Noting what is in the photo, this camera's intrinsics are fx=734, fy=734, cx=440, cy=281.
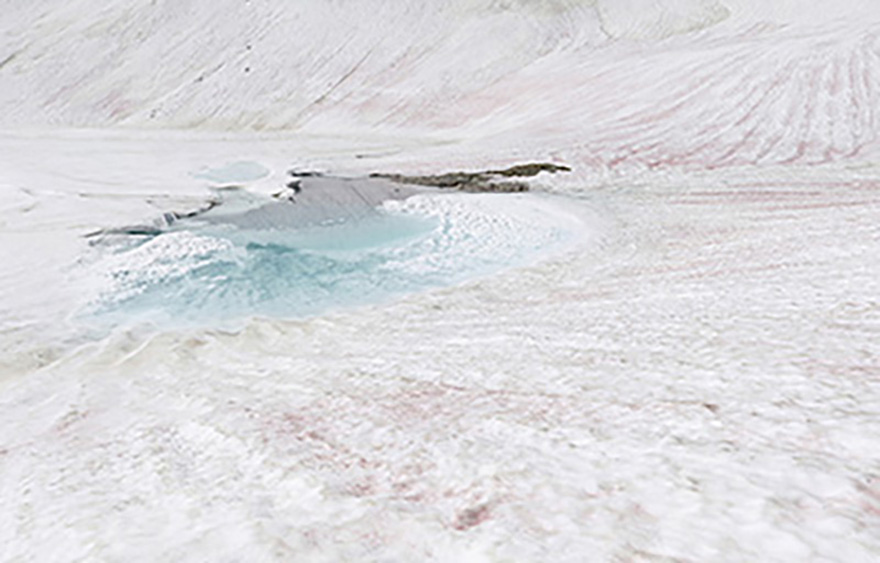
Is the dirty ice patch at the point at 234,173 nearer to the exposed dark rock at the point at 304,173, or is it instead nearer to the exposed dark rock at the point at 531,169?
the exposed dark rock at the point at 304,173

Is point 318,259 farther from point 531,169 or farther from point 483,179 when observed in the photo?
point 531,169

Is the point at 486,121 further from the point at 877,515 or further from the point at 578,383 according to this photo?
the point at 877,515

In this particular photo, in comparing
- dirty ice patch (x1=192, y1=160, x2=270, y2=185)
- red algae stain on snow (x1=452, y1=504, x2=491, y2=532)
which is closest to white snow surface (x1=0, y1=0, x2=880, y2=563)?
red algae stain on snow (x1=452, y1=504, x2=491, y2=532)

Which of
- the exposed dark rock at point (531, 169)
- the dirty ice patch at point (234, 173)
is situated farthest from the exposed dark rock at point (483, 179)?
the dirty ice patch at point (234, 173)

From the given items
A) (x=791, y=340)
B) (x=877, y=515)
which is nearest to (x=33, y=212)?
(x=791, y=340)

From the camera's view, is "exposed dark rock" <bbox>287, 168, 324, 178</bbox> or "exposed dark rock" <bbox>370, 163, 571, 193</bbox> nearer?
"exposed dark rock" <bbox>370, 163, 571, 193</bbox>

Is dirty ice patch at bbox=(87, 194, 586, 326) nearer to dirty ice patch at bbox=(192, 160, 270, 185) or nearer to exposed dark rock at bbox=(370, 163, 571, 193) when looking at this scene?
exposed dark rock at bbox=(370, 163, 571, 193)
